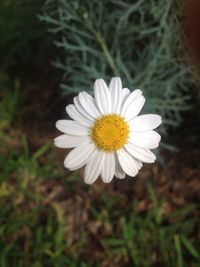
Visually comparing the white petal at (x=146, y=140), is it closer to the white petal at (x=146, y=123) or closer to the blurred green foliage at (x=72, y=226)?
the white petal at (x=146, y=123)

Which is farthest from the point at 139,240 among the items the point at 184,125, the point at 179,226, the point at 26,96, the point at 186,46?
the point at 186,46

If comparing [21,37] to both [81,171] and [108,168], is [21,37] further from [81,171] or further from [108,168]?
[108,168]

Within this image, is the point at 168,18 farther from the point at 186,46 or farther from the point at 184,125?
the point at 186,46

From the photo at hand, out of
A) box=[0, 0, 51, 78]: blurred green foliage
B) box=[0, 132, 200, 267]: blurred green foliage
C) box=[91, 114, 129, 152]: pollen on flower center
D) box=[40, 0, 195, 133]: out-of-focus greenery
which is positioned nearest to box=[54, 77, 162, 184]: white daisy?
box=[91, 114, 129, 152]: pollen on flower center

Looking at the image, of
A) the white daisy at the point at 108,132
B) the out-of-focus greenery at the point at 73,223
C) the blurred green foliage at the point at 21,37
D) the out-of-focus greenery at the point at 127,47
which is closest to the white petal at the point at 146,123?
the white daisy at the point at 108,132

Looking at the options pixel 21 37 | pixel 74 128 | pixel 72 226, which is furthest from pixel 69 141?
pixel 21 37

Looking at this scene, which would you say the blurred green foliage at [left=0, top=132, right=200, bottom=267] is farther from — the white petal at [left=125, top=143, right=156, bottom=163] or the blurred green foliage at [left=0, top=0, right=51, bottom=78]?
the white petal at [left=125, top=143, right=156, bottom=163]

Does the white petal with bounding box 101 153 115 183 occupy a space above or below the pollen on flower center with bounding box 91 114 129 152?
below
